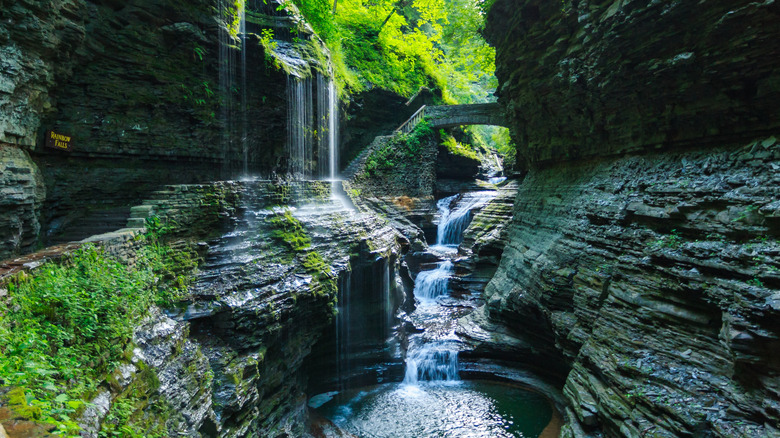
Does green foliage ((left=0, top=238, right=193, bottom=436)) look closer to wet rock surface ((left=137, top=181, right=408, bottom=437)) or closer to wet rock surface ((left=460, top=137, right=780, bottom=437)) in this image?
wet rock surface ((left=137, top=181, right=408, bottom=437))

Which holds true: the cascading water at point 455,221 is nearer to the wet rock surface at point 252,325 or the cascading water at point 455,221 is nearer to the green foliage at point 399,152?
the green foliage at point 399,152

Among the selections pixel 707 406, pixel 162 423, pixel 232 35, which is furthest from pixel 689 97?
pixel 232 35

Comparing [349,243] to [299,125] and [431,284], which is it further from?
[431,284]

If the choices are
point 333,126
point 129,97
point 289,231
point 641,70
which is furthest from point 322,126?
point 641,70

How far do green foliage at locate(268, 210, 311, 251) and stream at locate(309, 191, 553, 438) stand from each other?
15.1 feet

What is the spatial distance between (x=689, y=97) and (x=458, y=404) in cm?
886

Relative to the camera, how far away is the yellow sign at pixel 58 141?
8.37 m

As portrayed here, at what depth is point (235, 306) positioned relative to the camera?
7152 mm

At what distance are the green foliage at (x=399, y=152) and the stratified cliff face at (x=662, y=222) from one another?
11.7 metres

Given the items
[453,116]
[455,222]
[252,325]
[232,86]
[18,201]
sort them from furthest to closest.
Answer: [453,116]
[455,222]
[232,86]
[18,201]
[252,325]

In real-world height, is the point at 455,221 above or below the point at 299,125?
below

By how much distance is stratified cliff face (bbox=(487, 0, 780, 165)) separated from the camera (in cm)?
593

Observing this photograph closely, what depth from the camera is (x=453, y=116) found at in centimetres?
2338

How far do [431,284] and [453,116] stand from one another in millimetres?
12034
